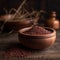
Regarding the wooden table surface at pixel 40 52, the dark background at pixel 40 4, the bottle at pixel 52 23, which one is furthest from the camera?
the dark background at pixel 40 4

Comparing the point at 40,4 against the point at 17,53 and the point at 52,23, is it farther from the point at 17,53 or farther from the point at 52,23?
the point at 17,53

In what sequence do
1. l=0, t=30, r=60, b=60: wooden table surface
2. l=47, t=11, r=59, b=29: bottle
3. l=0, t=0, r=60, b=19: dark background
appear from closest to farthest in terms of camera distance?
l=0, t=30, r=60, b=60: wooden table surface < l=47, t=11, r=59, b=29: bottle < l=0, t=0, r=60, b=19: dark background

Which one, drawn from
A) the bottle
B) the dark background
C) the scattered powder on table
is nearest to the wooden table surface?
the scattered powder on table

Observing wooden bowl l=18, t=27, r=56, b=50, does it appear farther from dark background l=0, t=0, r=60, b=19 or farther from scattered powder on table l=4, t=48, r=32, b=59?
dark background l=0, t=0, r=60, b=19

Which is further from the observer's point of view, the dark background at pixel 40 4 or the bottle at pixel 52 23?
the dark background at pixel 40 4

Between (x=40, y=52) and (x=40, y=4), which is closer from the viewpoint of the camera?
(x=40, y=52)

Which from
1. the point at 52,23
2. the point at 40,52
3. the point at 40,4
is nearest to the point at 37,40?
the point at 40,52

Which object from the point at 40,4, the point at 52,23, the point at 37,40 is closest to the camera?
the point at 37,40

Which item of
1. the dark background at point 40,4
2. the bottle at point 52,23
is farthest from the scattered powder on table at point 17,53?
the dark background at point 40,4

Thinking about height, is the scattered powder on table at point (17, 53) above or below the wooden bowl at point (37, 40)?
below

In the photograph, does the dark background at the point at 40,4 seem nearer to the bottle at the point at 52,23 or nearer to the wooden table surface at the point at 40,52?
the bottle at the point at 52,23

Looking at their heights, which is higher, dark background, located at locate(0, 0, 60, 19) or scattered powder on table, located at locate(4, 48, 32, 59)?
dark background, located at locate(0, 0, 60, 19)

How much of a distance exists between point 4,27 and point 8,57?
0.49 metres

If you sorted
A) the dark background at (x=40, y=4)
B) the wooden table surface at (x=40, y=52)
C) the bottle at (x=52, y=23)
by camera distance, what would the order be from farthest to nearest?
the dark background at (x=40, y=4) < the bottle at (x=52, y=23) < the wooden table surface at (x=40, y=52)
